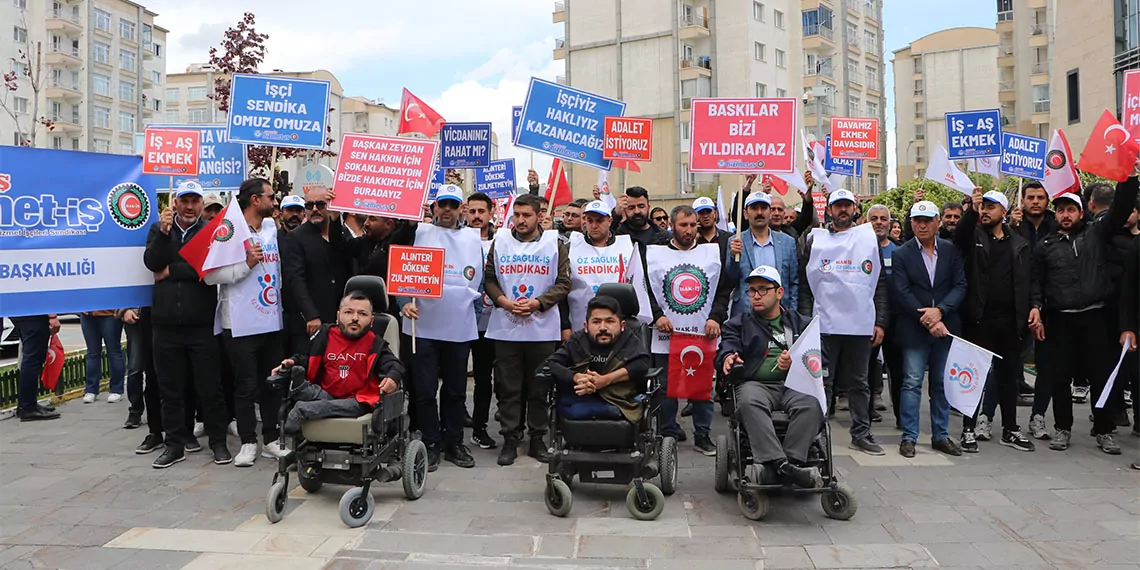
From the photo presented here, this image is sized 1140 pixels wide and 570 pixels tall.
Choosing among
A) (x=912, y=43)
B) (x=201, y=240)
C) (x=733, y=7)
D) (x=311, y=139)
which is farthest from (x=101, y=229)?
(x=912, y=43)

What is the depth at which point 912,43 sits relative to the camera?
73062 mm

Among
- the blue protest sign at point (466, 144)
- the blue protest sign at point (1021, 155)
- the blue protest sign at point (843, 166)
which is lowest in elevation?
the blue protest sign at point (1021, 155)

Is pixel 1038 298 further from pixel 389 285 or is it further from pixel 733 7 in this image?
pixel 733 7

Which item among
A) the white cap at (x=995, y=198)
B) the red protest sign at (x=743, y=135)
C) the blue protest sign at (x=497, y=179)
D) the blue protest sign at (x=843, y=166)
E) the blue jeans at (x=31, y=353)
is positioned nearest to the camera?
the white cap at (x=995, y=198)

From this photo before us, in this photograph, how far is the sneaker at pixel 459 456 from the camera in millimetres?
7199

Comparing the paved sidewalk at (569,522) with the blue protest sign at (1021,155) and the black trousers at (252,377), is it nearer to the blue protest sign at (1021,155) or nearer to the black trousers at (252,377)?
the black trousers at (252,377)

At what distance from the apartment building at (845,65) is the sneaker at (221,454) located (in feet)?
149

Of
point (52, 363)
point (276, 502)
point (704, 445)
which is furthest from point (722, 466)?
point (52, 363)

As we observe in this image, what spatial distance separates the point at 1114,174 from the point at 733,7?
40.4 metres

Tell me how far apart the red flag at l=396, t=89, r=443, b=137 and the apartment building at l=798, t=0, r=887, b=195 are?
4016cm

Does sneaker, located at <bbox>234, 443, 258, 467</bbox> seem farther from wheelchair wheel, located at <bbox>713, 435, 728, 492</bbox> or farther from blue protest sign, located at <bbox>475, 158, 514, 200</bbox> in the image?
blue protest sign, located at <bbox>475, 158, 514, 200</bbox>

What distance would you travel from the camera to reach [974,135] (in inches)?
412

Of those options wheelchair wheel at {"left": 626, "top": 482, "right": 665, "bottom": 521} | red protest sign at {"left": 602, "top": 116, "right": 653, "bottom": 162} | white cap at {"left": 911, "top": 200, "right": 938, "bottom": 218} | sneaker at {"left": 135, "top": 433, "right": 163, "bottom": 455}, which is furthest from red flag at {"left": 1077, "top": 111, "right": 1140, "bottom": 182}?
sneaker at {"left": 135, "top": 433, "right": 163, "bottom": 455}

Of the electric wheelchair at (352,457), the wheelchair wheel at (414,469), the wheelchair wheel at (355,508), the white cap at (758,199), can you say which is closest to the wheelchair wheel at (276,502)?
the electric wheelchair at (352,457)
